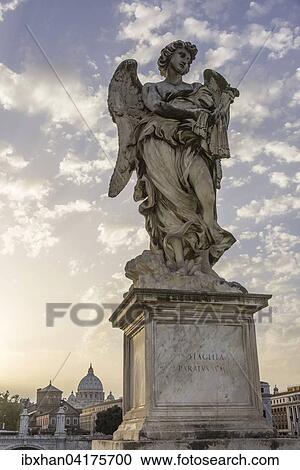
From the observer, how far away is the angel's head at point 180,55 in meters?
8.95

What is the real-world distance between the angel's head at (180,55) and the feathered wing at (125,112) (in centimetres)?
64

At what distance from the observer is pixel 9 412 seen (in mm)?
103875

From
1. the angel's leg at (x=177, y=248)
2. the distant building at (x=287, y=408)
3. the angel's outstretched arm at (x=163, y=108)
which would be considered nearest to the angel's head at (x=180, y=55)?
the angel's outstretched arm at (x=163, y=108)

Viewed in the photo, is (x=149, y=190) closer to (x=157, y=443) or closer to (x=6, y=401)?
(x=157, y=443)

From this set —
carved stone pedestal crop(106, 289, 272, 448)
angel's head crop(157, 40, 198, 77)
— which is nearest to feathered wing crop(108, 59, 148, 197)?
angel's head crop(157, 40, 198, 77)

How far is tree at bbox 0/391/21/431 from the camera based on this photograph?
335 feet

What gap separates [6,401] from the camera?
107125mm

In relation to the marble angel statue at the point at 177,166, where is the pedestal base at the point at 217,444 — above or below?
below

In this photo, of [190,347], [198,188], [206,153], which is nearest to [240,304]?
[190,347]

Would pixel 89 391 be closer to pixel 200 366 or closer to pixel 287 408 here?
pixel 287 408

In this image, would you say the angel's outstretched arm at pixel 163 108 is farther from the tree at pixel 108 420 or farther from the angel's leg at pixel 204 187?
the tree at pixel 108 420

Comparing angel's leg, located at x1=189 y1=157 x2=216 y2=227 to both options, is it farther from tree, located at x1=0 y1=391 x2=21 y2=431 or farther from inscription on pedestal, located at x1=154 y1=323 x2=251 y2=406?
tree, located at x1=0 y1=391 x2=21 y2=431
